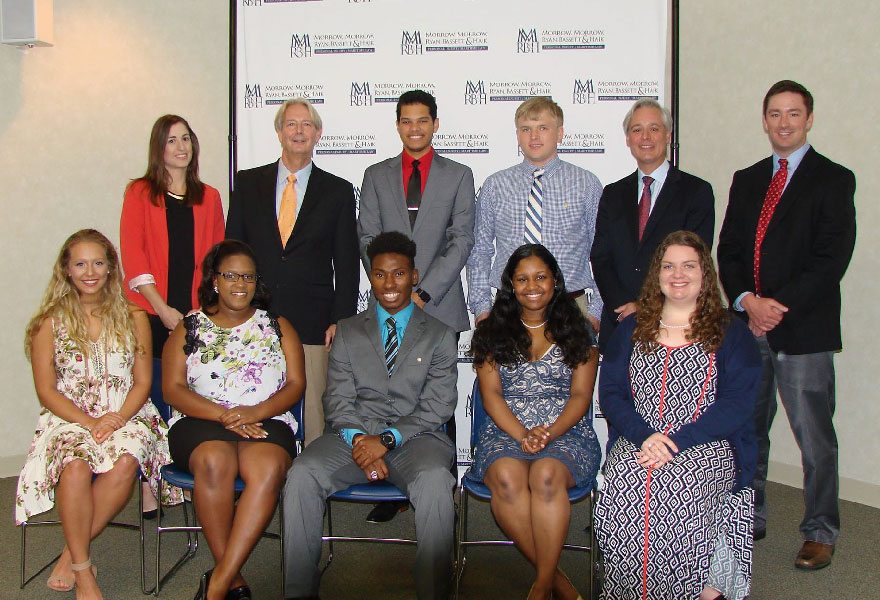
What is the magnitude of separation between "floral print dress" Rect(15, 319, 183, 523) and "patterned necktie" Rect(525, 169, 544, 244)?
190 cm

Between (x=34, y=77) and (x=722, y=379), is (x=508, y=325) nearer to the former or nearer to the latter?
(x=722, y=379)

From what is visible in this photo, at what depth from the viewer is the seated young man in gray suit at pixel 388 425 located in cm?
296

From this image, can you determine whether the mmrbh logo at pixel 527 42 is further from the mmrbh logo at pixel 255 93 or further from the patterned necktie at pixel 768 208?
the patterned necktie at pixel 768 208

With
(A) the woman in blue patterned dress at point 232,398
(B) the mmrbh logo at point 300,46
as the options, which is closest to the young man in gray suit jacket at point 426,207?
(A) the woman in blue patterned dress at point 232,398

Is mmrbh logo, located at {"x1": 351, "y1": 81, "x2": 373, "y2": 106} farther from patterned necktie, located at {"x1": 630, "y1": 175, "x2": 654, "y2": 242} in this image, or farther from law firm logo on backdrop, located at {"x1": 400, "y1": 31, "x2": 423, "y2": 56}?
patterned necktie, located at {"x1": 630, "y1": 175, "x2": 654, "y2": 242}

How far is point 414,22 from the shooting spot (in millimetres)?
4750

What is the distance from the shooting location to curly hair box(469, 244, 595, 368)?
328 cm

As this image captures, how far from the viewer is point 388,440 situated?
10.4 ft

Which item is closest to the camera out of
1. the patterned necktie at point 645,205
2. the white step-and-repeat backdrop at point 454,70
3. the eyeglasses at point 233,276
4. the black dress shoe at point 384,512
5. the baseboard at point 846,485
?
the eyeglasses at point 233,276

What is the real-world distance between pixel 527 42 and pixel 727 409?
8.60 ft

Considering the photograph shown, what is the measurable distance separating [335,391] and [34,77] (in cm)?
317

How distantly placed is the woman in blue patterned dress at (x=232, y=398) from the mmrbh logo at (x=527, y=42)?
221 centimetres

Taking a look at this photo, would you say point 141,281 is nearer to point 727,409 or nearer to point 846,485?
point 727,409

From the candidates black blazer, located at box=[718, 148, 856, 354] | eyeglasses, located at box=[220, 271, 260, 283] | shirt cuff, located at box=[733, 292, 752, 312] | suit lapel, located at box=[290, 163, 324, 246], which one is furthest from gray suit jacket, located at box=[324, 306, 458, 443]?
black blazer, located at box=[718, 148, 856, 354]
